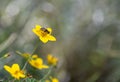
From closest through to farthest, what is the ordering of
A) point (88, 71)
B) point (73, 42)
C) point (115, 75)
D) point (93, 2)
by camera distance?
point (115, 75), point (88, 71), point (73, 42), point (93, 2)

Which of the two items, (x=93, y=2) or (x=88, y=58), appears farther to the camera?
(x=93, y=2)

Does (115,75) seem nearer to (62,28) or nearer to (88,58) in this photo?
(88,58)

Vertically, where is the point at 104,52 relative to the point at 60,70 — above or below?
above

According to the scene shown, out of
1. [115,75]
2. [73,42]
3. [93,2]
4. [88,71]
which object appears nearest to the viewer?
[115,75]

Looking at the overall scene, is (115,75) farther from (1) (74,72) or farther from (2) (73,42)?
(2) (73,42)

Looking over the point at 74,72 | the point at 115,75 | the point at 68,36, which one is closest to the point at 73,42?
the point at 68,36

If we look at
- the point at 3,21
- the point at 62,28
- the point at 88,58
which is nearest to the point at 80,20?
the point at 62,28

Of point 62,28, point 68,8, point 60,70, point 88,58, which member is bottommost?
point 60,70
